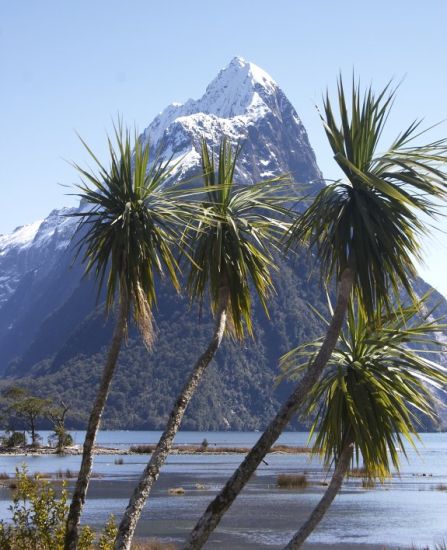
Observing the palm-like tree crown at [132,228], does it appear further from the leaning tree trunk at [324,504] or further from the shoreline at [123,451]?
the shoreline at [123,451]

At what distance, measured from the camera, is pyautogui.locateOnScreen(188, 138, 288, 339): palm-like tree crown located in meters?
13.2

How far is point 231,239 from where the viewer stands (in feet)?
44.0

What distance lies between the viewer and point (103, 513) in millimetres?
43844

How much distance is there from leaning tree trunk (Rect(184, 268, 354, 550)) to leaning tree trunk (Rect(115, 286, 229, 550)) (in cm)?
135

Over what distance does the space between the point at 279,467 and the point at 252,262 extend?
78.9 meters

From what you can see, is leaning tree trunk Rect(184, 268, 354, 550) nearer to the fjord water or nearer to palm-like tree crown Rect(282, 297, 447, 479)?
palm-like tree crown Rect(282, 297, 447, 479)

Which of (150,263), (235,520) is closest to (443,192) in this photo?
(150,263)

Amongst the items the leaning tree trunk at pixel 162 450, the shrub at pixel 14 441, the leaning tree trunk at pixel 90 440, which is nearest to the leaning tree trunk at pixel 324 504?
the leaning tree trunk at pixel 162 450

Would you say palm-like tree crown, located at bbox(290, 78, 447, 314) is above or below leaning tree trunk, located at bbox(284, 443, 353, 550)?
above

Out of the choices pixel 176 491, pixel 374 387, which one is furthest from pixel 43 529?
pixel 176 491

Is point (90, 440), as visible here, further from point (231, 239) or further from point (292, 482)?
point (292, 482)

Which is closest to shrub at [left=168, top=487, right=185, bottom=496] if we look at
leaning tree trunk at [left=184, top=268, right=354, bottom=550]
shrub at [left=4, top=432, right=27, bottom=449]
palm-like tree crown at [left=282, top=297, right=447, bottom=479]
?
palm-like tree crown at [left=282, top=297, right=447, bottom=479]

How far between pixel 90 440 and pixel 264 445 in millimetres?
3243

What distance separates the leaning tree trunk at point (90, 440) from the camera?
43.0ft
